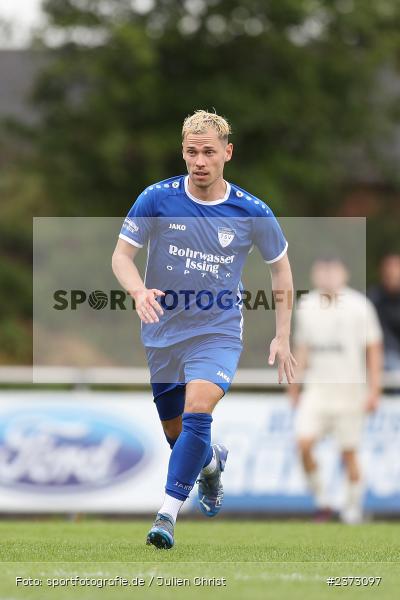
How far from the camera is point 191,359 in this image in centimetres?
739

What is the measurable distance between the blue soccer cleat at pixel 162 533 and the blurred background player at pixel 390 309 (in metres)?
8.20

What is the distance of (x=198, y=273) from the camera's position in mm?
7496

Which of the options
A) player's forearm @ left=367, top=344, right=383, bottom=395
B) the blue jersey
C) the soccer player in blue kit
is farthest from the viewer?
player's forearm @ left=367, top=344, right=383, bottom=395

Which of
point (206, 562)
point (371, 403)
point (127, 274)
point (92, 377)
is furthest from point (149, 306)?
point (92, 377)

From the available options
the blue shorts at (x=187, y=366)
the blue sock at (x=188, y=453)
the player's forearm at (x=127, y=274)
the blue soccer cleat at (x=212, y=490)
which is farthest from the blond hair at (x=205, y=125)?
the blue soccer cleat at (x=212, y=490)

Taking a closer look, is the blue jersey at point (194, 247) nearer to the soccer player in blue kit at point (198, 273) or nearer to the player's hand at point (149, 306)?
the soccer player in blue kit at point (198, 273)

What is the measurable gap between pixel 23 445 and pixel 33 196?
14.1 meters

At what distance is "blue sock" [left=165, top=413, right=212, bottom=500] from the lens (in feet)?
23.3

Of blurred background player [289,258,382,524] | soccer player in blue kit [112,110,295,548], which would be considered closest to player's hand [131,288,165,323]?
soccer player in blue kit [112,110,295,548]

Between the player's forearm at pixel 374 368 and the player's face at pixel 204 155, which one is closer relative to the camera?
the player's face at pixel 204 155

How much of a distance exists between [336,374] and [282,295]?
6002mm

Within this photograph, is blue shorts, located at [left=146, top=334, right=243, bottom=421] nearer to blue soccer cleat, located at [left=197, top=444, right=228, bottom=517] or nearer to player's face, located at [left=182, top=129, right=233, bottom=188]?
blue soccer cleat, located at [left=197, top=444, right=228, bottom=517]

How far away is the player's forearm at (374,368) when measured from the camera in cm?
1304

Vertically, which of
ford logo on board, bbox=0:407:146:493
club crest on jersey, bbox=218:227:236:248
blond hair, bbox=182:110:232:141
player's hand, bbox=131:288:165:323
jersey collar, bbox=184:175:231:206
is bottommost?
ford logo on board, bbox=0:407:146:493
